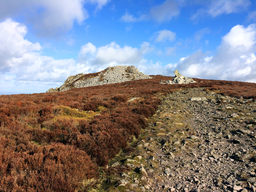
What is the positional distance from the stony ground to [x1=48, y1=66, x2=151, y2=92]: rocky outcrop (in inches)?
1935

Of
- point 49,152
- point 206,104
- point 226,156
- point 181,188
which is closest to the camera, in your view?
point 181,188

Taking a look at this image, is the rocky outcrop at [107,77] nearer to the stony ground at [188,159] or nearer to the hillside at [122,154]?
the hillside at [122,154]

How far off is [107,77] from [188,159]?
182 ft

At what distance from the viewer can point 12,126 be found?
7.26m

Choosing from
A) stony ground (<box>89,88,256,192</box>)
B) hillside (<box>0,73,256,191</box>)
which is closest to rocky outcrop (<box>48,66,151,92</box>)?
hillside (<box>0,73,256,191</box>)

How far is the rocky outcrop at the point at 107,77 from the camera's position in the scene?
57.8m

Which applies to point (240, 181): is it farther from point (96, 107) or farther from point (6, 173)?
point (96, 107)

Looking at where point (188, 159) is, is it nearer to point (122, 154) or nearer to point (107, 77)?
point (122, 154)

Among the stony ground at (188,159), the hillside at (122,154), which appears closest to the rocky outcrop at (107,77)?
the hillside at (122,154)

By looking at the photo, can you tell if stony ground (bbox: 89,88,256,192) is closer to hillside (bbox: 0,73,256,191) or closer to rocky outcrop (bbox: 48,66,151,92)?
hillside (bbox: 0,73,256,191)

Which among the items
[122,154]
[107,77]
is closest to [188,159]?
[122,154]

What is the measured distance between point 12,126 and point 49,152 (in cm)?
363

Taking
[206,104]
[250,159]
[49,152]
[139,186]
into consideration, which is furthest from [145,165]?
[206,104]

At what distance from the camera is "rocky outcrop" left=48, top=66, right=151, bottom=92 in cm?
5778
